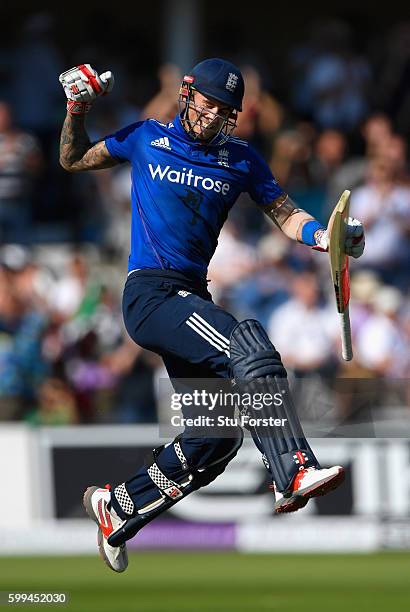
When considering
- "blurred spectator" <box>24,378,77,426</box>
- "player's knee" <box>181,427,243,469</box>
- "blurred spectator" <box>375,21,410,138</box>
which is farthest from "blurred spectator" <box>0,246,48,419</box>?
"player's knee" <box>181,427,243,469</box>

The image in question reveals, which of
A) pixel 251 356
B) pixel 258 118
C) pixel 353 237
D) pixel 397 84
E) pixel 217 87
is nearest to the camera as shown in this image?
pixel 251 356

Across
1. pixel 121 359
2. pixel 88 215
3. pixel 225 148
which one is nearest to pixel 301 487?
pixel 225 148

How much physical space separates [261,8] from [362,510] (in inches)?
297

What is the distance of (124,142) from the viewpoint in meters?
7.54

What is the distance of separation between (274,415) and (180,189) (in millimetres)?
1342

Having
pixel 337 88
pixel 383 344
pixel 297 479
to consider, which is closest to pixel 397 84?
pixel 337 88

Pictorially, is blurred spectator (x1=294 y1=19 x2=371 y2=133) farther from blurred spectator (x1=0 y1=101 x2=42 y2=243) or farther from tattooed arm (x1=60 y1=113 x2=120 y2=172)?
tattooed arm (x1=60 y1=113 x2=120 y2=172)

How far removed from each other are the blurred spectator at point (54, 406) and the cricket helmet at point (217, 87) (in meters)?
5.42

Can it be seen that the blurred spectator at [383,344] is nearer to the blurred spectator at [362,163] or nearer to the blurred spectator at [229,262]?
the blurred spectator at [229,262]

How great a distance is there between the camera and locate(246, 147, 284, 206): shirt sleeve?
24.6 ft

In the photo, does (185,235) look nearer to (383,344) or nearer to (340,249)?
(340,249)

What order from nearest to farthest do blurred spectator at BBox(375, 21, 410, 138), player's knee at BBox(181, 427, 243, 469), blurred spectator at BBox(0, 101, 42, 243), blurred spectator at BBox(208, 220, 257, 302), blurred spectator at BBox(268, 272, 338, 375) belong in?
player's knee at BBox(181, 427, 243, 469) < blurred spectator at BBox(268, 272, 338, 375) < blurred spectator at BBox(208, 220, 257, 302) < blurred spectator at BBox(0, 101, 42, 243) < blurred spectator at BBox(375, 21, 410, 138)

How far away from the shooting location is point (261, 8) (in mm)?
17125

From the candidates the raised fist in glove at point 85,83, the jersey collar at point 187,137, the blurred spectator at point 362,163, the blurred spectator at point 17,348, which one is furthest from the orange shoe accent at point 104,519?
the blurred spectator at point 362,163
